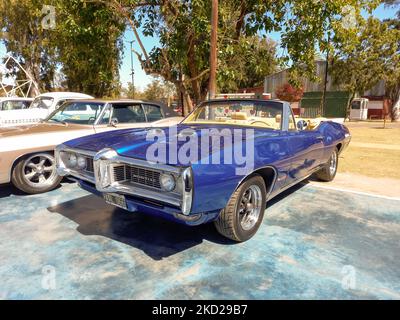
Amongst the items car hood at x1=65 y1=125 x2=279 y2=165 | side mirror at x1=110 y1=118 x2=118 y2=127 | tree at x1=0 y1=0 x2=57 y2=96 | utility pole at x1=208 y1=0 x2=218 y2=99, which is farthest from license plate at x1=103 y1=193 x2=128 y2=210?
tree at x1=0 y1=0 x2=57 y2=96

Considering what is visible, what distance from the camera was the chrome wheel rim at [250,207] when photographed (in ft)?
10.2

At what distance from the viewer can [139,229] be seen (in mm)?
3443

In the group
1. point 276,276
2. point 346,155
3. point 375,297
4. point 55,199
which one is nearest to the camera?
point 375,297

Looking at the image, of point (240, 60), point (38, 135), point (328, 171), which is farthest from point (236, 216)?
point (240, 60)

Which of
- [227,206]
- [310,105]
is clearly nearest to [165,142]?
[227,206]

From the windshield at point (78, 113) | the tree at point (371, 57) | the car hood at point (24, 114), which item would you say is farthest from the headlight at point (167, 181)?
the tree at point (371, 57)

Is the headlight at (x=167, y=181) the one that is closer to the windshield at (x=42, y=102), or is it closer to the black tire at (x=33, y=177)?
the black tire at (x=33, y=177)

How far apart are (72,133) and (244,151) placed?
325 cm

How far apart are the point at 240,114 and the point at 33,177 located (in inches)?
129

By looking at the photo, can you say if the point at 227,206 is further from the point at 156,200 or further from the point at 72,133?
the point at 72,133

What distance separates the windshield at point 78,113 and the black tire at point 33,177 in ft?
3.31

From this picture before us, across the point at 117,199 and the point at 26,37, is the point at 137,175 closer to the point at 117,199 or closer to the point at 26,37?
the point at 117,199

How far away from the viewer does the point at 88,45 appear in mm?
9211

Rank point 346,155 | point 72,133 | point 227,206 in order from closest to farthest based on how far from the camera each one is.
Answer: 1. point 227,206
2. point 72,133
3. point 346,155
